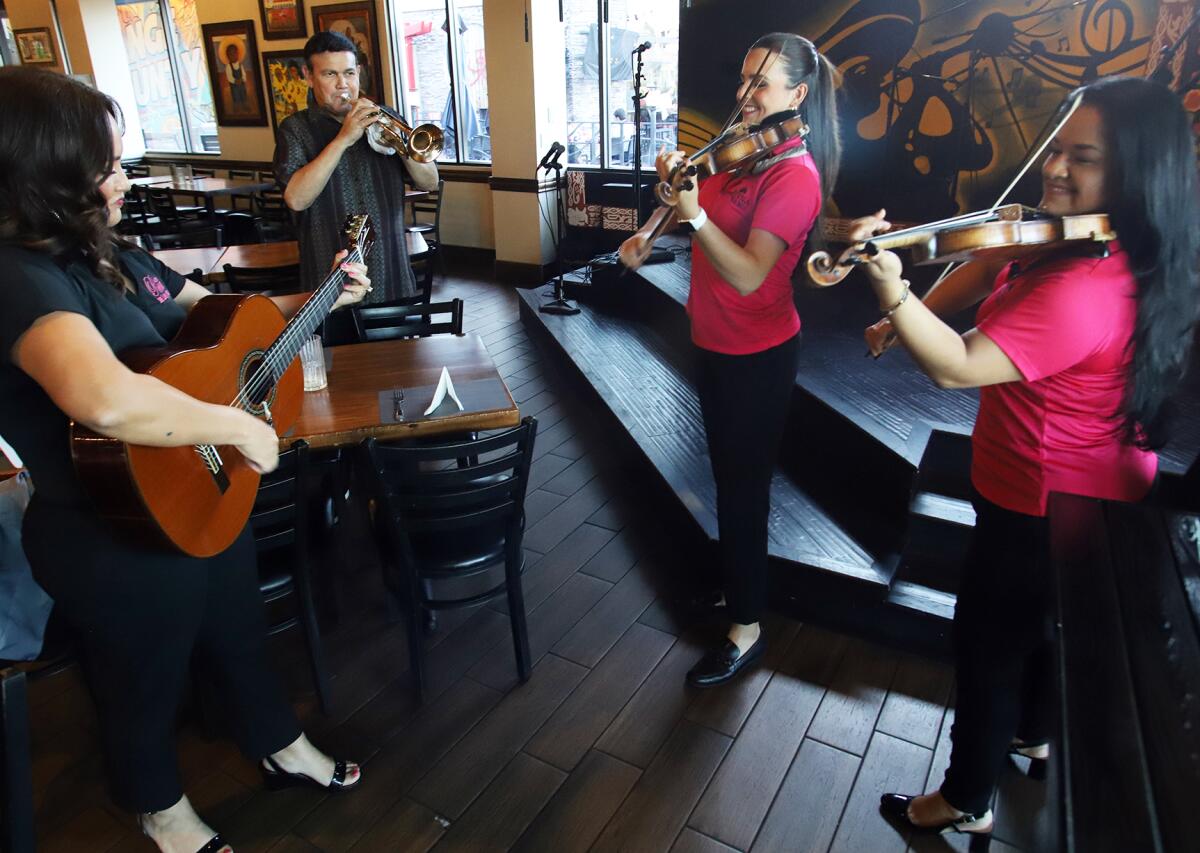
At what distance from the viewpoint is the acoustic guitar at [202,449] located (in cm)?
109

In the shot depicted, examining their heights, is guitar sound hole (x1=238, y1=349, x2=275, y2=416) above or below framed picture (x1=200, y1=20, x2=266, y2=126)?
below

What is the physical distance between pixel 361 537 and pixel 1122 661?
8.16 ft

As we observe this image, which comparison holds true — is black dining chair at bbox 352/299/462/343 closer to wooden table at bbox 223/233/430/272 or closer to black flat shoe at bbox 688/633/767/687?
wooden table at bbox 223/233/430/272

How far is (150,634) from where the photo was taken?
4.19 feet

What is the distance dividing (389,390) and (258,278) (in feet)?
5.00

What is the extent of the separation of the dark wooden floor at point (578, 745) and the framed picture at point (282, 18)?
23.6 feet

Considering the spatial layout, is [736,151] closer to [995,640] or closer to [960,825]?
[995,640]

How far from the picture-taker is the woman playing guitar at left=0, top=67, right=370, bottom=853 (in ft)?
3.28

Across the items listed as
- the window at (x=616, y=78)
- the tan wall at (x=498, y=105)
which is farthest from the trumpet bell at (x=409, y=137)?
the tan wall at (x=498, y=105)

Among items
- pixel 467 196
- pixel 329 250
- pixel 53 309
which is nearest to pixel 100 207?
pixel 53 309

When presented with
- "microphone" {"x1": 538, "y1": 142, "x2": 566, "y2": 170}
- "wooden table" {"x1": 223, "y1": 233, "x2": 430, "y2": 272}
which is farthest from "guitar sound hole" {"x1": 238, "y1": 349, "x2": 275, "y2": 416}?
"microphone" {"x1": 538, "y1": 142, "x2": 566, "y2": 170}

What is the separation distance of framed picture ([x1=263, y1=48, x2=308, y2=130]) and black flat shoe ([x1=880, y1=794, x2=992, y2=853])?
8.32 meters

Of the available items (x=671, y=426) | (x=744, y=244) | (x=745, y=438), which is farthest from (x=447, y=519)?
(x=671, y=426)

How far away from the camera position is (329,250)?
8.32 feet
